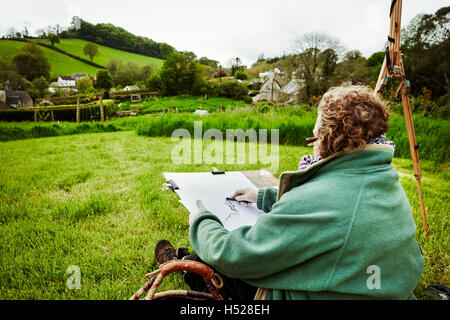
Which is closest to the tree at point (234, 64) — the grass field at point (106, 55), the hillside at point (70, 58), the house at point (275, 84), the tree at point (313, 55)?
the house at point (275, 84)

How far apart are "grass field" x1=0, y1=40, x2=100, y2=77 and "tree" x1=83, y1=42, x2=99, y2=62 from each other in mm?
545

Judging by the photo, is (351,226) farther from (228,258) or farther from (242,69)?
(242,69)

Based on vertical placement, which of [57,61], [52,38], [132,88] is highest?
[52,38]

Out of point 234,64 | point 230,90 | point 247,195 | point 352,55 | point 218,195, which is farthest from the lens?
point 234,64

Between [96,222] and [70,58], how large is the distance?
11.9 meters

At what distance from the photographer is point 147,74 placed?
14.2m

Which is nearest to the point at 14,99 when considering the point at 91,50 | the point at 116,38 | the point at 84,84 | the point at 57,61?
the point at 57,61

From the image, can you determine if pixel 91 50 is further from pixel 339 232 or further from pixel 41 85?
pixel 339 232

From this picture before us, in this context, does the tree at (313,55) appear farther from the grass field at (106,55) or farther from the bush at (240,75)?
the bush at (240,75)

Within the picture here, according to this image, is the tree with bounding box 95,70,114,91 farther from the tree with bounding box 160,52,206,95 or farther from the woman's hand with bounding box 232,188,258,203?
the woman's hand with bounding box 232,188,258,203

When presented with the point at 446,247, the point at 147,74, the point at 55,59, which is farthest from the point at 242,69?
the point at 446,247

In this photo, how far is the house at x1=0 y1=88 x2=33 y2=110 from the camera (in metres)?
8.30

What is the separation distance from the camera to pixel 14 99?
28.7 ft
